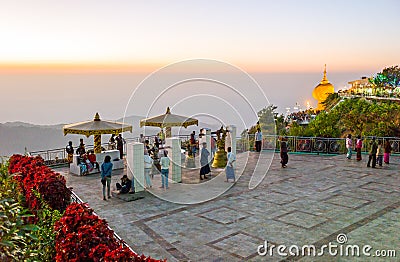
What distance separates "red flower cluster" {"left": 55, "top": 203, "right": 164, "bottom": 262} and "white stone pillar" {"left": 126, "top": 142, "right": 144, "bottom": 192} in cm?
598

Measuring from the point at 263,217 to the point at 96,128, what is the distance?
8.42 metres

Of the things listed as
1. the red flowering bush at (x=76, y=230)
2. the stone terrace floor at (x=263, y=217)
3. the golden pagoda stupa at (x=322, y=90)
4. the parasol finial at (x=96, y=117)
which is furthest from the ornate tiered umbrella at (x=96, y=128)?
the golden pagoda stupa at (x=322, y=90)

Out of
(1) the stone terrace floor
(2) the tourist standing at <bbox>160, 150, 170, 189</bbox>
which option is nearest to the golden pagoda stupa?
(1) the stone terrace floor

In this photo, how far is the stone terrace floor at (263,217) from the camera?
331 inches

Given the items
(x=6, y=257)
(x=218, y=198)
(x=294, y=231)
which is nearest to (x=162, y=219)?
(x=218, y=198)

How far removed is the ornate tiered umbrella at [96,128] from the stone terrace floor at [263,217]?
6.06ft

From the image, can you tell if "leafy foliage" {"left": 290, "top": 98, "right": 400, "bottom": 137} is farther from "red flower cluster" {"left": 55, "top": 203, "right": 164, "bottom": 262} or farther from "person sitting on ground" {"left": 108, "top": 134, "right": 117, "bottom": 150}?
"red flower cluster" {"left": 55, "top": 203, "right": 164, "bottom": 262}

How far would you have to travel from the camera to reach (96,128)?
15.7m

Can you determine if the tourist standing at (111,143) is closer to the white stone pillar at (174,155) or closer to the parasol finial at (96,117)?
the parasol finial at (96,117)

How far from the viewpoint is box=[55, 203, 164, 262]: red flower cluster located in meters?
5.28

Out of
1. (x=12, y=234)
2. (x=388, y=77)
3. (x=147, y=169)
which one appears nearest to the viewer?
(x=12, y=234)

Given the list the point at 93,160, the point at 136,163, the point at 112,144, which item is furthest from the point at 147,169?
the point at 112,144

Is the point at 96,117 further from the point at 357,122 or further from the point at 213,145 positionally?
the point at 357,122

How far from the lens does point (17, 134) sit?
2464 cm
